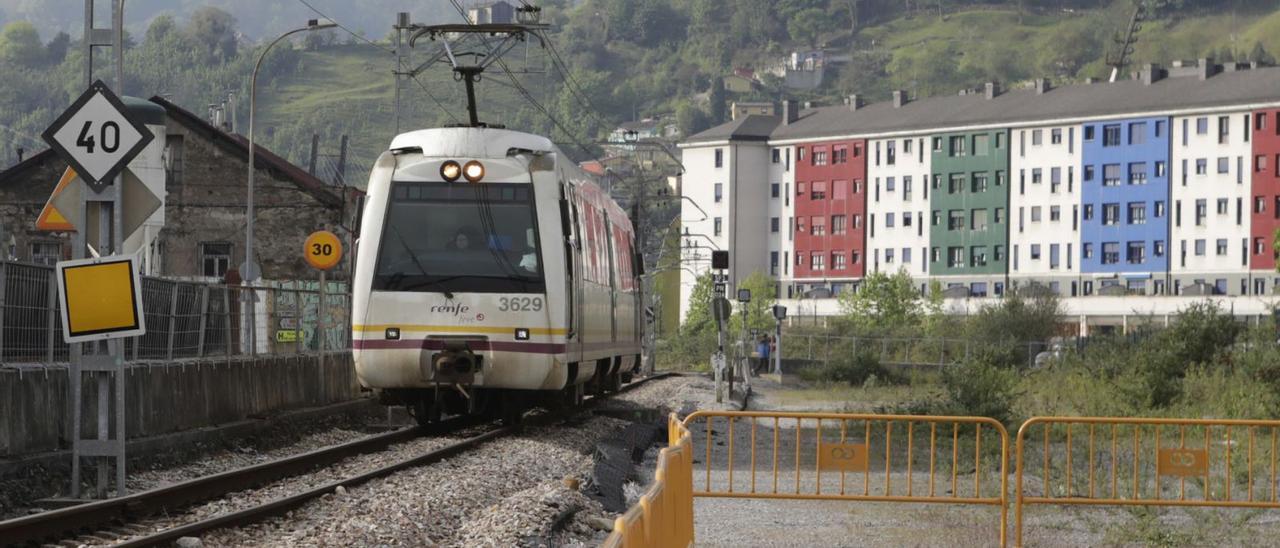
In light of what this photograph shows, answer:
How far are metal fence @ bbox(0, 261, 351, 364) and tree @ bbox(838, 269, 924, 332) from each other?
325 ft

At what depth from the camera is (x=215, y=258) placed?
63.3m

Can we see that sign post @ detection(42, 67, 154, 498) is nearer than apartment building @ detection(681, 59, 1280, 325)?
Yes

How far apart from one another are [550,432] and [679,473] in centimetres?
1350

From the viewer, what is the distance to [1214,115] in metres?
129

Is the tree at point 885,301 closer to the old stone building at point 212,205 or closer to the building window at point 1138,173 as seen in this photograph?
the building window at point 1138,173

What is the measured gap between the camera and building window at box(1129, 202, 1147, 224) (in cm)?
13088

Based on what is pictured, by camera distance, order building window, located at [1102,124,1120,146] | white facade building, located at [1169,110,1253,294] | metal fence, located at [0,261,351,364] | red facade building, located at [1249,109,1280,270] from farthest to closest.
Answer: building window, located at [1102,124,1120,146] → white facade building, located at [1169,110,1253,294] → red facade building, located at [1249,109,1280,270] → metal fence, located at [0,261,351,364]

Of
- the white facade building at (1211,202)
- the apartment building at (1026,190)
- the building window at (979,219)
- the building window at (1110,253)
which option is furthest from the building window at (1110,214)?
the building window at (979,219)

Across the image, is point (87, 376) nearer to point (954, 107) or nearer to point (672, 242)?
point (954, 107)

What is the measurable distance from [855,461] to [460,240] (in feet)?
25.5

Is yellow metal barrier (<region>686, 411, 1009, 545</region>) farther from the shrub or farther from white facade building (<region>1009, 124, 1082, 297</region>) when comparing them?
white facade building (<region>1009, 124, 1082, 297</region>)

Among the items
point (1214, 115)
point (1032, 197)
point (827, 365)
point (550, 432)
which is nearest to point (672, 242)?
point (1032, 197)

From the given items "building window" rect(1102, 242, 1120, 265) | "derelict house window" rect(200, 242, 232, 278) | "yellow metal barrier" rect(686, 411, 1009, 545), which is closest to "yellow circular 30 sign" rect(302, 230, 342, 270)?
"yellow metal barrier" rect(686, 411, 1009, 545)

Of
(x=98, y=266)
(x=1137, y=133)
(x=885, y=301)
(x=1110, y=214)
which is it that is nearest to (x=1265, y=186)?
(x=1137, y=133)
